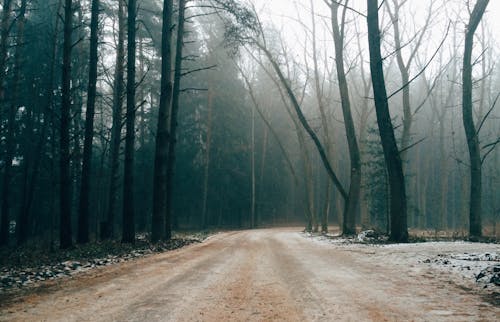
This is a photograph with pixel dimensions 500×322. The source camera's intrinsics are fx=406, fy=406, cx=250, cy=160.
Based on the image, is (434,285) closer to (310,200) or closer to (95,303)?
(95,303)

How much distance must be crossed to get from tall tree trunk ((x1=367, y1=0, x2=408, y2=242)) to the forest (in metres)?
0.03

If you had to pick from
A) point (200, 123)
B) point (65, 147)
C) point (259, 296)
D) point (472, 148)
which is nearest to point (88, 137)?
point (65, 147)

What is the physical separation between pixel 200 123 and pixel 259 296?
3190cm

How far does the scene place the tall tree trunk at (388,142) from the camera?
39.4 ft

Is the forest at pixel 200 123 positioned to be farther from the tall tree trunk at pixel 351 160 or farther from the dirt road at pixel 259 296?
the dirt road at pixel 259 296

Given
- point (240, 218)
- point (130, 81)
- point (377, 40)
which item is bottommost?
point (240, 218)

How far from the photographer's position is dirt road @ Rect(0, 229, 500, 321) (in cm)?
370

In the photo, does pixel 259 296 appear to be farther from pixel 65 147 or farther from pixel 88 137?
pixel 88 137

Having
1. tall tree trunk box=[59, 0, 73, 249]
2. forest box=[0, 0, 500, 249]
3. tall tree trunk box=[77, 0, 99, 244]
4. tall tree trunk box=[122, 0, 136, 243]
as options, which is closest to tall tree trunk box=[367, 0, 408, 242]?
forest box=[0, 0, 500, 249]

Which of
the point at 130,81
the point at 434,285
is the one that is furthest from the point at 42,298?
the point at 130,81

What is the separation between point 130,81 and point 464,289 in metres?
12.5

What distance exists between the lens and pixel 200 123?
35.8 m

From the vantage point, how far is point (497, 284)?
487 centimetres

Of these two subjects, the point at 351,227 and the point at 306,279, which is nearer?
the point at 306,279
